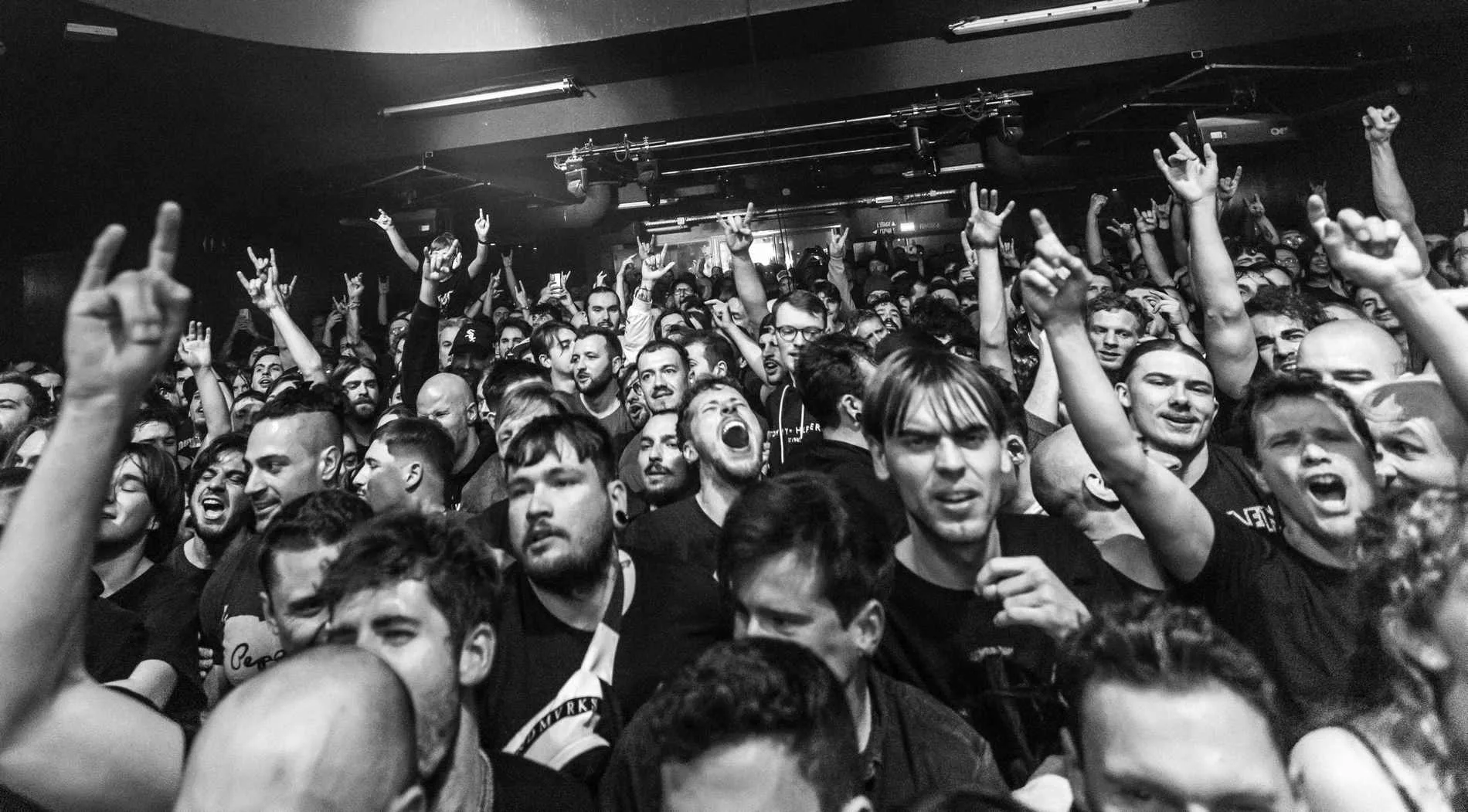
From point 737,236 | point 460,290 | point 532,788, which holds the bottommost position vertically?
point 532,788

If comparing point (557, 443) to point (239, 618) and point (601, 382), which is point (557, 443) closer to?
point (239, 618)

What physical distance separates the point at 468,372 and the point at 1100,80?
20.2 ft

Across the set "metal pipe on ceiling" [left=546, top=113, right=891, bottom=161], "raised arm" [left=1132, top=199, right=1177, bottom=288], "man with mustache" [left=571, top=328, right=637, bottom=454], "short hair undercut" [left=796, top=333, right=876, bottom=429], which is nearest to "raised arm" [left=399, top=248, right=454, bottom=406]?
"man with mustache" [left=571, top=328, right=637, bottom=454]

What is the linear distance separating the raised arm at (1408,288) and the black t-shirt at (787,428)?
2140mm

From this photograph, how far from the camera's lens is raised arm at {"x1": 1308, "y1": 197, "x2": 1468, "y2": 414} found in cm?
162

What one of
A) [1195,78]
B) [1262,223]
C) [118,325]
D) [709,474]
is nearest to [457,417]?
[709,474]

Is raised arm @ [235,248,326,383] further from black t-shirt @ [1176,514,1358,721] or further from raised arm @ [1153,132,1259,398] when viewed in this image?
black t-shirt @ [1176,514,1358,721]

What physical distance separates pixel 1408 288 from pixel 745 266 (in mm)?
4022

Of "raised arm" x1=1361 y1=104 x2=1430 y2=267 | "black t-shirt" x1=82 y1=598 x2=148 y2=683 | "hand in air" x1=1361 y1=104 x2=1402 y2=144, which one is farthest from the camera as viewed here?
"hand in air" x1=1361 y1=104 x2=1402 y2=144

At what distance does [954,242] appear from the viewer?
12812mm

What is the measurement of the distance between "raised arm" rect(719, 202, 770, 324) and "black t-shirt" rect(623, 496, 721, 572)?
101 inches

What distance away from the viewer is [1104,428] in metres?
1.81

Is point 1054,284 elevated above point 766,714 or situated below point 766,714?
above

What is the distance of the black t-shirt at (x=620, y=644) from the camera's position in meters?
1.92
